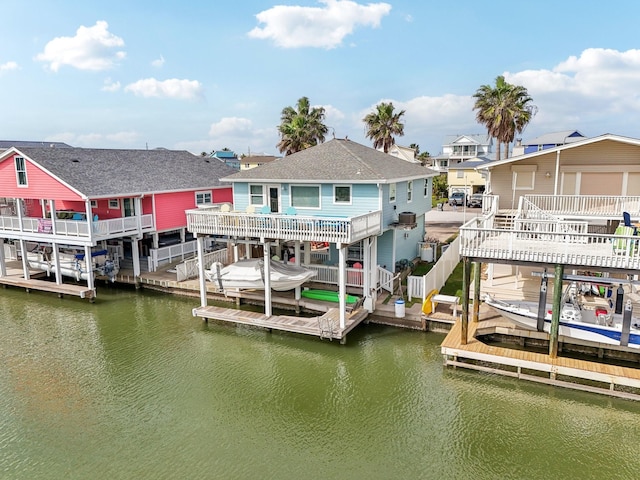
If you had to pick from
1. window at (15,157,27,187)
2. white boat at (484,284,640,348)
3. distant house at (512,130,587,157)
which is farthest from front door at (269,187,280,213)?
distant house at (512,130,587,157)

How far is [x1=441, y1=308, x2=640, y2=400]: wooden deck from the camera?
12.5 metres

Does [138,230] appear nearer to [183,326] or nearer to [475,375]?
[183,326]

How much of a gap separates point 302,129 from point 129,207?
18811mm

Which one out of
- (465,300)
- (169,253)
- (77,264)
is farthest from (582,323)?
(77,264)

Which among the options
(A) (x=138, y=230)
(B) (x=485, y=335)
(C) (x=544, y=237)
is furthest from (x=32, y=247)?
(C) (x=544, y=237)

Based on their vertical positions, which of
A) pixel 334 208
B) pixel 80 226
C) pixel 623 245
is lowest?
pixel 80 226

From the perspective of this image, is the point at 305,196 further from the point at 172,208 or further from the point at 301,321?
the point at 172,208

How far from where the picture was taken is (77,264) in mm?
24312

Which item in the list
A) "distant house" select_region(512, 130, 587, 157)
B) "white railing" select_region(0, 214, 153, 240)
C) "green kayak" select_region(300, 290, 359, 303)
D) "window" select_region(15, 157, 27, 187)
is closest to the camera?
"green kayak" select_region(300, 290, 359, 303)

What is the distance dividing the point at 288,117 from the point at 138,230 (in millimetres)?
21916

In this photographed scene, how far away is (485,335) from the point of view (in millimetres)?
16125

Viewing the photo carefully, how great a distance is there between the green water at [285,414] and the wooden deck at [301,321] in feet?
1.87

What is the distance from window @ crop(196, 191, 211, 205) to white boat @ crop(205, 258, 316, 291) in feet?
30.9

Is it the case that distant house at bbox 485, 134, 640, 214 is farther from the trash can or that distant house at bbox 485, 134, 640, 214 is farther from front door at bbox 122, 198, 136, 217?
front door at bbox 122, 198, 136, 217
